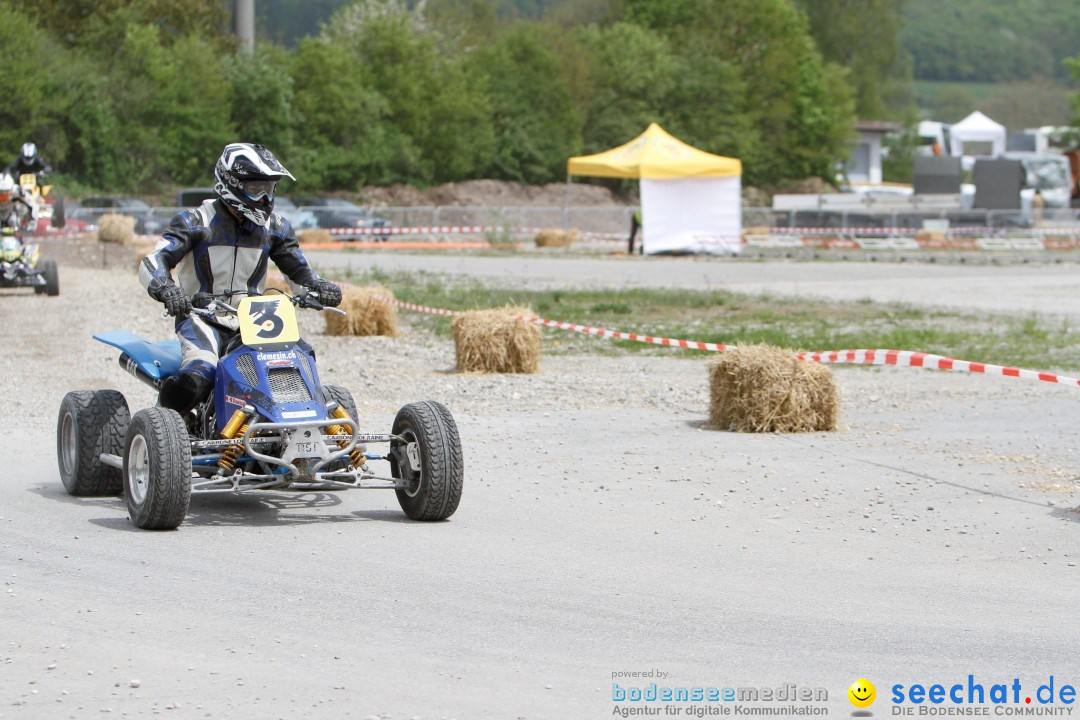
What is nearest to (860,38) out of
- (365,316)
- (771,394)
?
(365,316)

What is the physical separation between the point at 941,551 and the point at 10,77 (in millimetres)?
50300

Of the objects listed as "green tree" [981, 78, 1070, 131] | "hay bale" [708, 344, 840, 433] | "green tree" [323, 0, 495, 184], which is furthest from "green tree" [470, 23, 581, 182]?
"green tree" [981, 78, 1070, 131]

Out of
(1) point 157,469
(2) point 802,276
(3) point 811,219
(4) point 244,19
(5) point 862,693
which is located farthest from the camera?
(4) point 244,19

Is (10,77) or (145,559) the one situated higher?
(10,77)

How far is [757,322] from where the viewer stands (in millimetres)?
20453

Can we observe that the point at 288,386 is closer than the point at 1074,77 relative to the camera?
Yes

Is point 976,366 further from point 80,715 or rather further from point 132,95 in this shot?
point 132,95

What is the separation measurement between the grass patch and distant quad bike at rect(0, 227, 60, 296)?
5296 millimetres

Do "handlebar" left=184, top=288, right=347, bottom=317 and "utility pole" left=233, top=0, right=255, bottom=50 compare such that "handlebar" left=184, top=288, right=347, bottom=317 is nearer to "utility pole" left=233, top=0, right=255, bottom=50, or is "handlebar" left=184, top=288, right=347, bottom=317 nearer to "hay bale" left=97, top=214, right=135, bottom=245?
"hay bale" left=97, top=214, right=135, bottom=245

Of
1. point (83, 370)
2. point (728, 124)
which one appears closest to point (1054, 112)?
point (728, 124)

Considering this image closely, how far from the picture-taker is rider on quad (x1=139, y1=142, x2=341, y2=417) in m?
8.23

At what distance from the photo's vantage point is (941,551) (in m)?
7.67

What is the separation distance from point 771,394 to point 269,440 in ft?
16.4

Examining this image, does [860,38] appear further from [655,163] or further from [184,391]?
[184,391]
